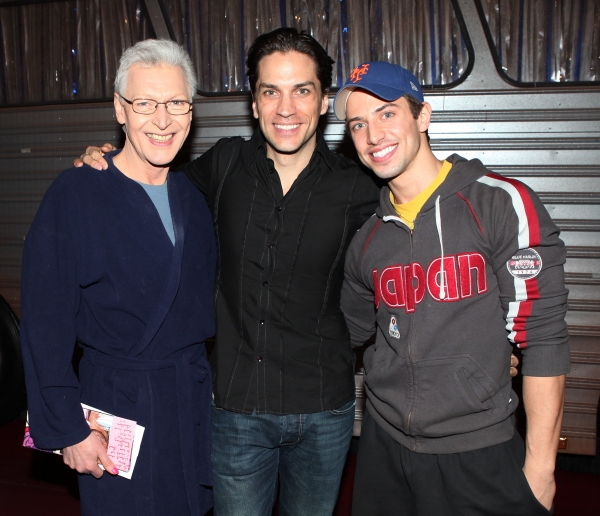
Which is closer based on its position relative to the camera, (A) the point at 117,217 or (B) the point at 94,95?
(A) the point at 117,217

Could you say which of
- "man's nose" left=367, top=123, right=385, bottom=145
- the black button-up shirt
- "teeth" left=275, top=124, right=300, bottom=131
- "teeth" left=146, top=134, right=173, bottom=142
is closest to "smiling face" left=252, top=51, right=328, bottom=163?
"teeth" left=275, top=124, right=300, bottom=131

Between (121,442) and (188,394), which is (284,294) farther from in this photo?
(121,442)

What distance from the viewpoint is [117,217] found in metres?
1.98

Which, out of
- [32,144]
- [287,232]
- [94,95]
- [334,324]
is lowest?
[334,324]

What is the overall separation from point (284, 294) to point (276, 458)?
68 centimetres

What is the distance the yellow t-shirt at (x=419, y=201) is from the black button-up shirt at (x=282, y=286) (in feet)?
0.94

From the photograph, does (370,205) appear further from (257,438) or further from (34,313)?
(34,313)

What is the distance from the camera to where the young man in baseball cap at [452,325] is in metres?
1.75

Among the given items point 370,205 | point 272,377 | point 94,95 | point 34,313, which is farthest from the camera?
point 94,95

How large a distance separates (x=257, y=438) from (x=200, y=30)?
7.95 feet

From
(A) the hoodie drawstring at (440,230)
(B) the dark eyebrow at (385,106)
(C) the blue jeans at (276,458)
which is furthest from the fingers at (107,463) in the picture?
(B) the dark eyebrow at (385,106)

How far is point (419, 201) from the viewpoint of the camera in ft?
6.44

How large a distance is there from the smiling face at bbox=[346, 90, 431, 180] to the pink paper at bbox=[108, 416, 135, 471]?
1.22 meters

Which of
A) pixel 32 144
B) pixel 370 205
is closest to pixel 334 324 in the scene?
pixel 370 205
